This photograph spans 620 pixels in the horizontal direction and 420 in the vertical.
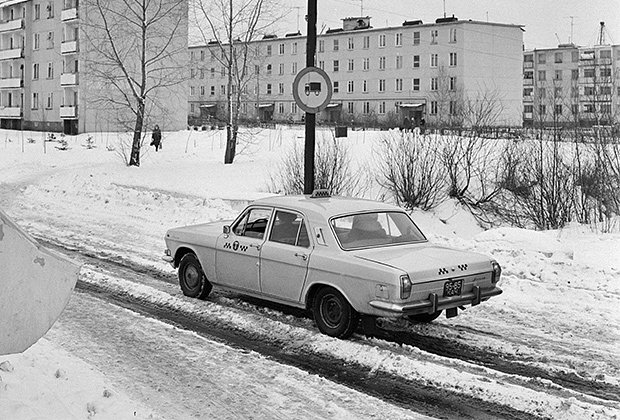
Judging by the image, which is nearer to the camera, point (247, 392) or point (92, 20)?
point (247, 392)

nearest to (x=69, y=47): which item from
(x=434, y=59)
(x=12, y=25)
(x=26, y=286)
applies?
(x=12, y=25)

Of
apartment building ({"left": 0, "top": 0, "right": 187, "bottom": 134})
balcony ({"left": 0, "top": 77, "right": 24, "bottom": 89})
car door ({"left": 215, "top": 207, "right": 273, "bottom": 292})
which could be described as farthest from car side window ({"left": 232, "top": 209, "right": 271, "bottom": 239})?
balcony ({"left": 0, "top": 77, "right": 24, "bottom": 89})

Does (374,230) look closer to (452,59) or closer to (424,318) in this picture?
(424,318)

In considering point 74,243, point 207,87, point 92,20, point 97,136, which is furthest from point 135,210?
point 207,87

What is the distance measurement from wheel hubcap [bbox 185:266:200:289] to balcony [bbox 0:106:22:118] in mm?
58852

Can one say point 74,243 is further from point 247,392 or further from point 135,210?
point 247,392

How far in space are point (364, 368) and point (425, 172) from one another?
664 inches

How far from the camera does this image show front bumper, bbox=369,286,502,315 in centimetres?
771

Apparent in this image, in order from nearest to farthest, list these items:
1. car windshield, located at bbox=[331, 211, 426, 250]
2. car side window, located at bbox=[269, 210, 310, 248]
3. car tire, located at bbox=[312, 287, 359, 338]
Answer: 1. car tire, located at bbox=[312, 287, 359, 338]
2. car windshield, located at bbox=[331, 211, 426, 250]
3. car side window, located at bbox=[269, 210, 310, 248]

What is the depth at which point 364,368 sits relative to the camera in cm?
739

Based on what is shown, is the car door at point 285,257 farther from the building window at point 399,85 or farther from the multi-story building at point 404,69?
the building window at point 399,85

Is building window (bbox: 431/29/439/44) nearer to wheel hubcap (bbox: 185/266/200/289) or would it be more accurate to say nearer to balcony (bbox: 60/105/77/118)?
balcony (bbox: 60/105/77/118)

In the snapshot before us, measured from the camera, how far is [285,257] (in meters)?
8.97

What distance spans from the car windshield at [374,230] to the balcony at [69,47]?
168ft
